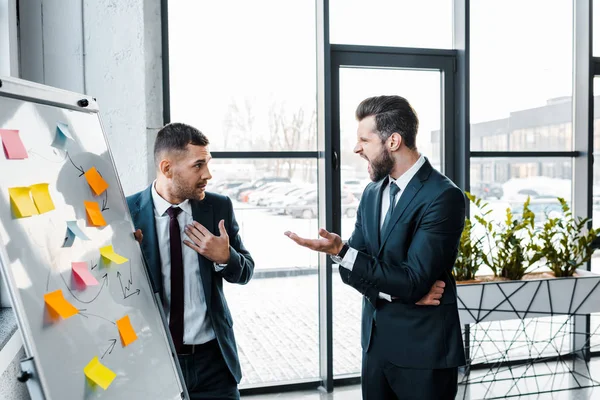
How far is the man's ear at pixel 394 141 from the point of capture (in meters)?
2.15

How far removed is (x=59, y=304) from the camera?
1.31 m

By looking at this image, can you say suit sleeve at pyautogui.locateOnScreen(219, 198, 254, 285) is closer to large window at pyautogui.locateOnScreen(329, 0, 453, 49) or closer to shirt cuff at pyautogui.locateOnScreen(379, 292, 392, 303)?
shirt cuff at pyautogui.locateOnScreen(379, 292, 392, 303)

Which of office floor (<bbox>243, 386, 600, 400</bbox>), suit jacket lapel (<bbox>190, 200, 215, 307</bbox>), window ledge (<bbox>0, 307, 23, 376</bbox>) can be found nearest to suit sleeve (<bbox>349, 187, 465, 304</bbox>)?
suit jacket lapel (<bbox>190, 200, 215, 307</bbox>)

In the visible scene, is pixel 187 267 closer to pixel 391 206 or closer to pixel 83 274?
pixel 83 274

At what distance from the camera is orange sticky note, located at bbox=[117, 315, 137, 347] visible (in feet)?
5.15

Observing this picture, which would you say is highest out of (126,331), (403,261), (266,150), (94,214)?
(266,150)

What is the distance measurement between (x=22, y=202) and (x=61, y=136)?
33 cm

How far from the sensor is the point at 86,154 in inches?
66.0

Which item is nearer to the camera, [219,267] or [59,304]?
[59,304]

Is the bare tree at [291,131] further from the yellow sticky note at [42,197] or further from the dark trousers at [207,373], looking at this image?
the yellow sticky note at [42,197]

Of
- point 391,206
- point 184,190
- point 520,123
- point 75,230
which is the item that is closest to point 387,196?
point 391,206

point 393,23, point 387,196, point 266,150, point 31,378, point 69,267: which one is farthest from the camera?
point 393,23

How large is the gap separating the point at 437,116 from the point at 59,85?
242cm

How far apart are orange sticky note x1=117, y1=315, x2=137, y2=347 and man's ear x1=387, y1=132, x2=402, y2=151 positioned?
1.13m
